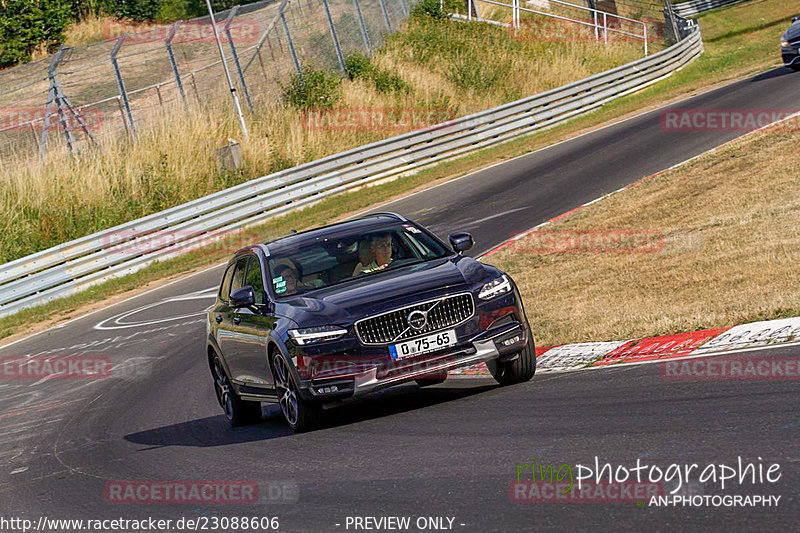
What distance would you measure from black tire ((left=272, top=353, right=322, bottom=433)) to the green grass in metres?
12.5

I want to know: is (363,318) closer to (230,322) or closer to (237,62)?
(230,322)

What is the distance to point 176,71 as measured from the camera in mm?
31375

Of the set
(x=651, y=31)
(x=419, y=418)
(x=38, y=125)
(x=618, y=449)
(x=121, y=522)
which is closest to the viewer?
(x=618, y=449)

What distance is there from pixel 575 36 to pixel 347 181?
21981mm

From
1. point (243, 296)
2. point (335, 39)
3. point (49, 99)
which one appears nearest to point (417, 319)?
point (243, 296)

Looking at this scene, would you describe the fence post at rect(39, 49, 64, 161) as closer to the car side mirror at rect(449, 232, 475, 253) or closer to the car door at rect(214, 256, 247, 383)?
the car door at rect(214, 256, 247, 383)

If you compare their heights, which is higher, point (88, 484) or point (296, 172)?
point (88, 484)

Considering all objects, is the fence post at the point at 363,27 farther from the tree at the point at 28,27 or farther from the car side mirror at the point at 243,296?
the car side mirror at the point at 243,296

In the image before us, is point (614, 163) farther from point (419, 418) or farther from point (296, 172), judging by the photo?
point (419, 418)

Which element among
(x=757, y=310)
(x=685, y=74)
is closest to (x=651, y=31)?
(x=685, y=74)

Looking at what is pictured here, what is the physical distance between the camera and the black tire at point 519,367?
9325 millimetres

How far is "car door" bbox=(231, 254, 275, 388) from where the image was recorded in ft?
31.4

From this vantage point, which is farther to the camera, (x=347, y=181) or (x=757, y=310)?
(x=347, y=181)

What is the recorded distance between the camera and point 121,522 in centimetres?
735
